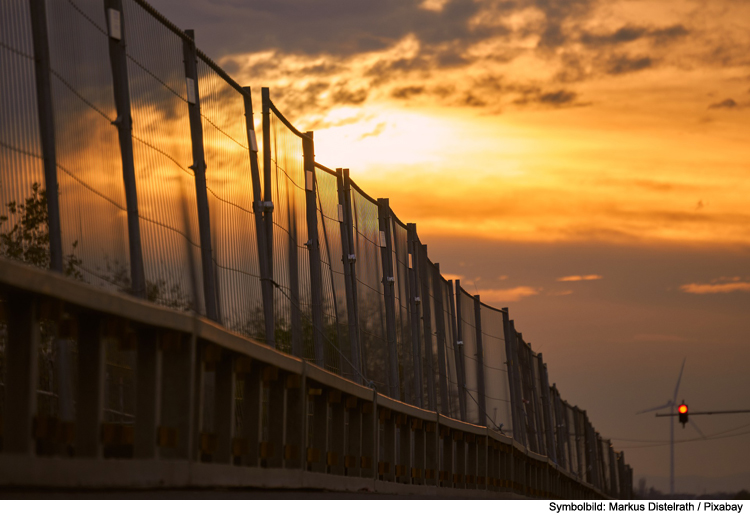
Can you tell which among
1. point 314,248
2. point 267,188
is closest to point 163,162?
point 267,188

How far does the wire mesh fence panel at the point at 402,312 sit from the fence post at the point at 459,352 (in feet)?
19.7

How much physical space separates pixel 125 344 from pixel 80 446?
63 centimetres

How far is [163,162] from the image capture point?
1150 cm

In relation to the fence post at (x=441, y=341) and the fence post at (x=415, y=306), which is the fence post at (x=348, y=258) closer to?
the fence post at (x=415, y=306)

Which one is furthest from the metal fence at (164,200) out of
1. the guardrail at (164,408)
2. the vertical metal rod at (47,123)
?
the guardrail at (164,408)

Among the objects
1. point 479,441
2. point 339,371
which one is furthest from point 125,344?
point 479,441

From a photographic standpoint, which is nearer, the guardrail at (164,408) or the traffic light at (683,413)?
the guardrail at (164,408)

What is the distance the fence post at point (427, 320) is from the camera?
27.9 m

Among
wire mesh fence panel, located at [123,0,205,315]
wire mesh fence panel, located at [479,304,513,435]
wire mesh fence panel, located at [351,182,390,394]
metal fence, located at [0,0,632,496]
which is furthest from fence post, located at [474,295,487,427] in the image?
wire mesh fence panel, located at [123,0,205,315]

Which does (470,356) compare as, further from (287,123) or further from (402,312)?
(287,123)

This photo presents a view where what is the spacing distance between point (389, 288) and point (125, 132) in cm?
1425

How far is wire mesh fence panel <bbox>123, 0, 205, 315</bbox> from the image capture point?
10.9 m

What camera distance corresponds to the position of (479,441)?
21.9 metres

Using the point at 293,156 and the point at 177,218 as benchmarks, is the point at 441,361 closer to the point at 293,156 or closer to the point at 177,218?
the point at 293,156
